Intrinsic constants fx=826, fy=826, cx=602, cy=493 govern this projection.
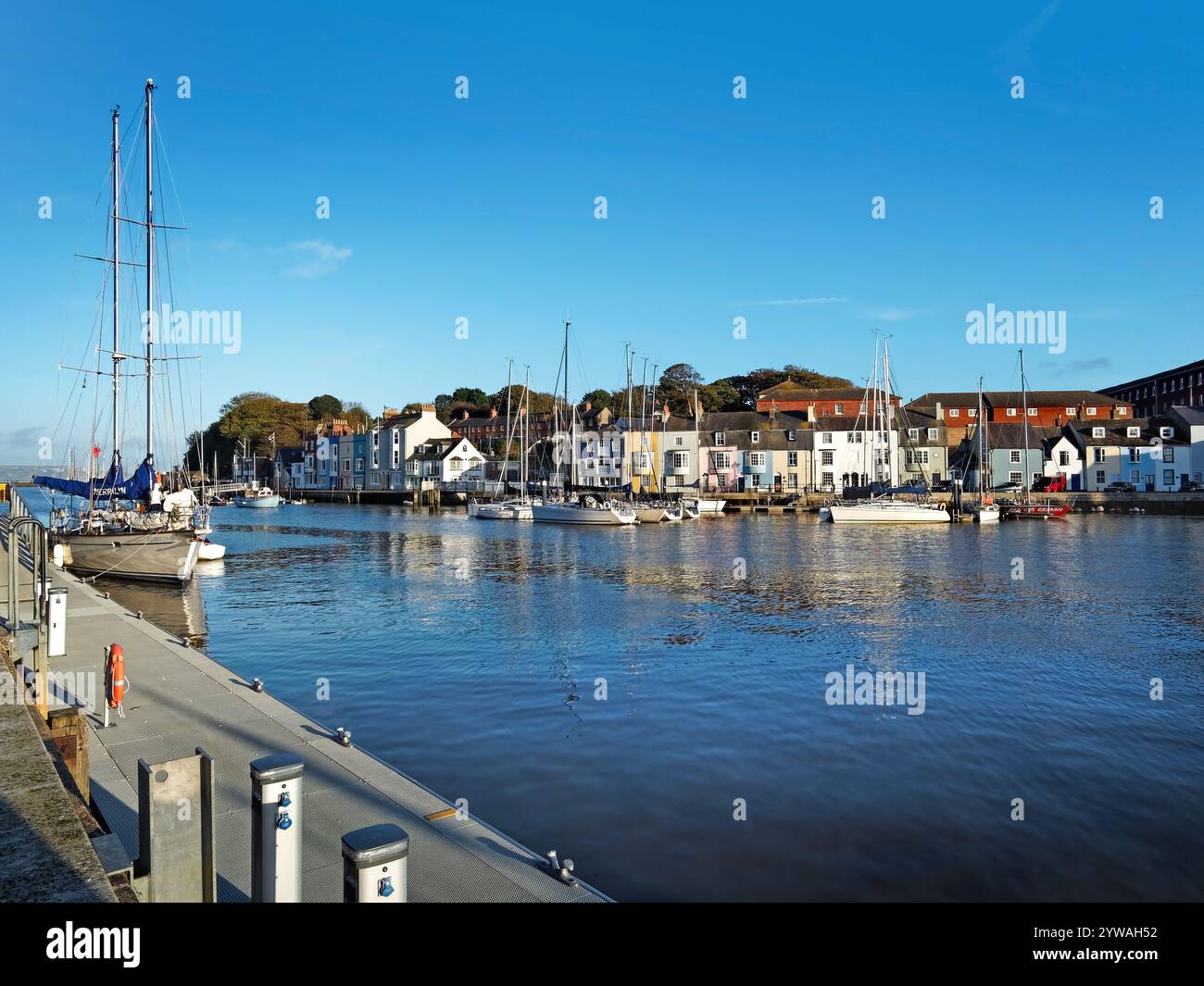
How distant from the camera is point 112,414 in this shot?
36.3 m

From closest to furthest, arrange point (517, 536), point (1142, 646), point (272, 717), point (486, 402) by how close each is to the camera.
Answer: point (272, 717)
point (1142, 646)
point (517, 536)
point (486, 402)

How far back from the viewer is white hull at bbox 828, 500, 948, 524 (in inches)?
2694

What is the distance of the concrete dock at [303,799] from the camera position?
6059mm

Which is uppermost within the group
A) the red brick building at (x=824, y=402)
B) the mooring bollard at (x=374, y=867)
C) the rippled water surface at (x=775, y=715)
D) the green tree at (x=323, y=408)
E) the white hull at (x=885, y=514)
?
the green tree at (x=323, y=408)

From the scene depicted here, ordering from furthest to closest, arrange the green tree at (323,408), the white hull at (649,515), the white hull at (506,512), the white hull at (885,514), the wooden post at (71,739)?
the green tree at (323,408) < the white hull at (506,512) < the white hull at (649,515) < the white hull at (885,514) < the wooden post at (71,739)

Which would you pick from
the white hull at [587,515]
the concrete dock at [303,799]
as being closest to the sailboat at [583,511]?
the white hull at [587,515]

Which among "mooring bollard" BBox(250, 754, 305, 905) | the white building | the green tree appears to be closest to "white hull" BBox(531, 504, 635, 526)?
the white building

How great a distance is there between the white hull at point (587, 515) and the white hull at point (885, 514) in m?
17.7

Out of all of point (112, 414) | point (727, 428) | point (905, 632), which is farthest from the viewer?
point (727, 428)

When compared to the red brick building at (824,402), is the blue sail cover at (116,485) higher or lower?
lower

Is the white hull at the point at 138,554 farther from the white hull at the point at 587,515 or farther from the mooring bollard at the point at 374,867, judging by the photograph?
the white hull at the point at 587,515
